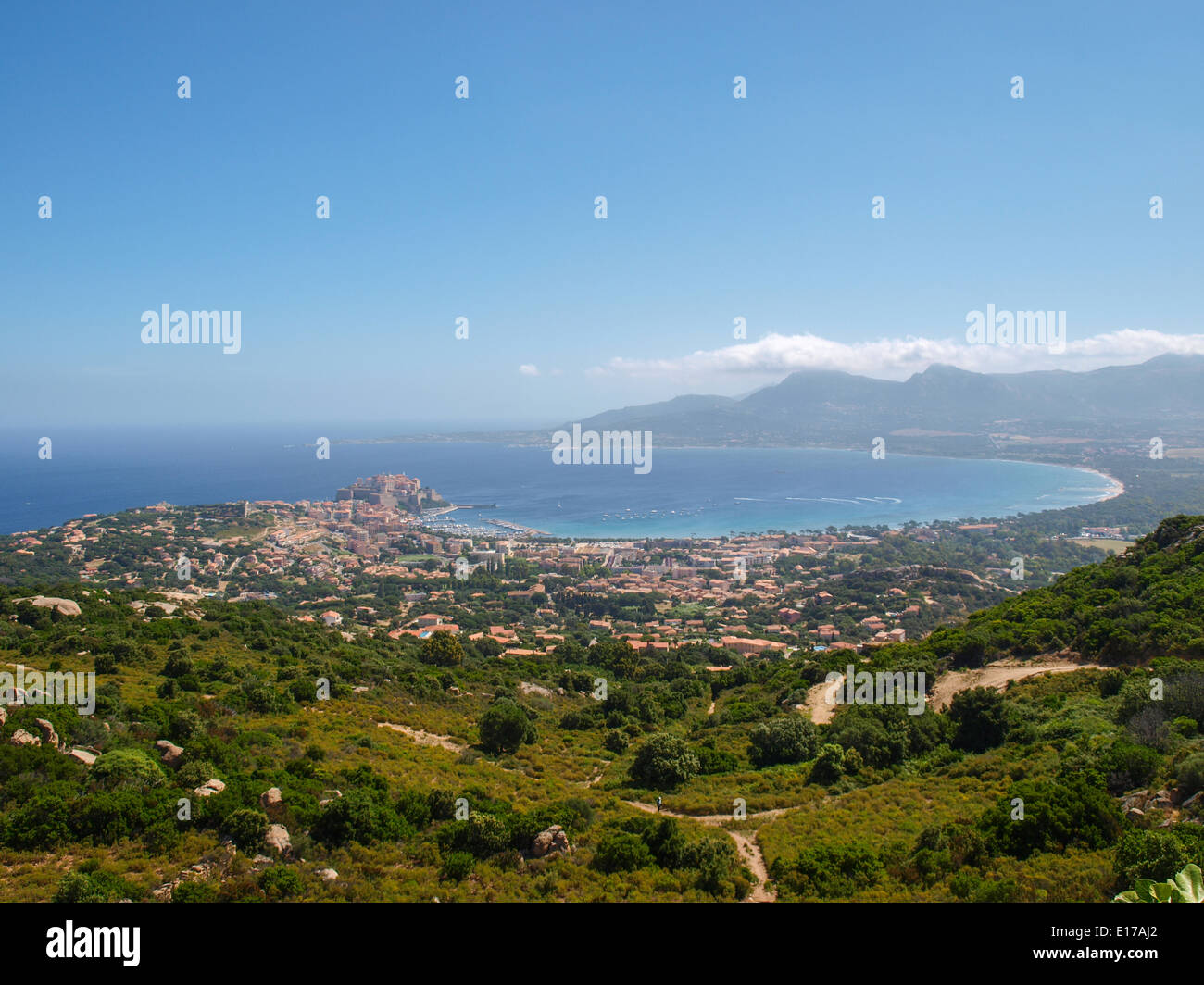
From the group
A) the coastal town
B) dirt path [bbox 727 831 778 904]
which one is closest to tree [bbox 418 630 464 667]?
the coastal town

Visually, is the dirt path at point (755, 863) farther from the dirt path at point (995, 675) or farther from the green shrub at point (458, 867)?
the dirt path at point (995, 675)

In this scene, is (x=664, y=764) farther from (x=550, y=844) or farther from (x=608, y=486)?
(x=608, y=486)

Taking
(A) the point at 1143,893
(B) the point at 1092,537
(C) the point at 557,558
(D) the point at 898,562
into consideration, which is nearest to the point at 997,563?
(D) the point at 898,562

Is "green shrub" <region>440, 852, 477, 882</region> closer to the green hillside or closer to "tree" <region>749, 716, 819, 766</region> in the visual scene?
the green hillside

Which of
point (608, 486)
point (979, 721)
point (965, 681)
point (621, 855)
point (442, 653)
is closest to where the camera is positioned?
point (621, 855)

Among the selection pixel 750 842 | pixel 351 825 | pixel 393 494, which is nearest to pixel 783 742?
pixel 750 842
